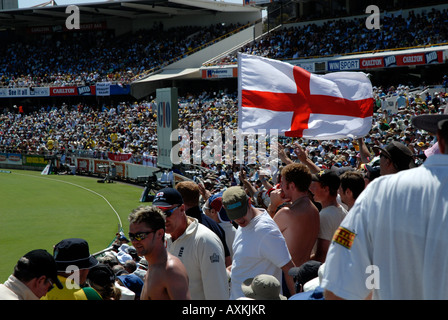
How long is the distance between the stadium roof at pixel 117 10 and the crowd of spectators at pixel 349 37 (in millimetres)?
7691

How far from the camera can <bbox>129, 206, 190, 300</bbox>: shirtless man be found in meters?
3.25

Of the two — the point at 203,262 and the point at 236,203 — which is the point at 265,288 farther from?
the point at 236,203

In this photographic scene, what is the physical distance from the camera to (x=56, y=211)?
21.8 meters

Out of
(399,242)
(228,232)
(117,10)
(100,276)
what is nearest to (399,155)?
(228,232)

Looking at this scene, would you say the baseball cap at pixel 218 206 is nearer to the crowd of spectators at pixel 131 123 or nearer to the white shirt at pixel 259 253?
the white shirt at pixel 259 253

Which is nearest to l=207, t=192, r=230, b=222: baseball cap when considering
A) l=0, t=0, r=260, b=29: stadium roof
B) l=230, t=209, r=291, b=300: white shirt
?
l=230, t=209, r=291, b=300: white shirt

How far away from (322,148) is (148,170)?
11.0 metres

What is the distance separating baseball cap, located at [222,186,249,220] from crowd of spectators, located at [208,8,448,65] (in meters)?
28.7

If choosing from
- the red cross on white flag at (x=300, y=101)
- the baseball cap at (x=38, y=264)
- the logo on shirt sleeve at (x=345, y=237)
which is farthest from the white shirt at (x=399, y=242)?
the red cross on white flag at (x=300, y=101)

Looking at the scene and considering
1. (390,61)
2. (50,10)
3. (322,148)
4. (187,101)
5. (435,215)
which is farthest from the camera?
(50,10)

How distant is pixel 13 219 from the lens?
66.0 feet

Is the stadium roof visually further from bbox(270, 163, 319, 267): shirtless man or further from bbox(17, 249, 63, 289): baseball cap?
bbox(17, 249, 63, 289): baseball cap
